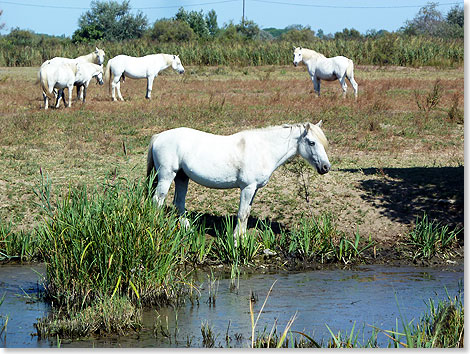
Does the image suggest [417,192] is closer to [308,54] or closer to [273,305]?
[273,305]

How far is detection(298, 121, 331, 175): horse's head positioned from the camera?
8625 mm

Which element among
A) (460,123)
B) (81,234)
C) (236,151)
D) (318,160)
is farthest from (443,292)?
(460,123)

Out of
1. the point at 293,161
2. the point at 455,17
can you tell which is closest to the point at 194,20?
the point at 455,17

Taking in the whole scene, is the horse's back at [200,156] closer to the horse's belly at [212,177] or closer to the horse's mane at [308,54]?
the horse's belly at [212,177]

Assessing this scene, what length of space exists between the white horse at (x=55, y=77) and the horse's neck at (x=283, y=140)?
10.0 m

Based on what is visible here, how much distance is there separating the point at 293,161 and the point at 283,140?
1.81 meters

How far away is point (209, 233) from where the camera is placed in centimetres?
963

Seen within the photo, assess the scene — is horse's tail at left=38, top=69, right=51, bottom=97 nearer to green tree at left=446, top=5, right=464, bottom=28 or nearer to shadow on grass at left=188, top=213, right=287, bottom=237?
shadow on grass at left=188, top=213, right=287, bottom=237

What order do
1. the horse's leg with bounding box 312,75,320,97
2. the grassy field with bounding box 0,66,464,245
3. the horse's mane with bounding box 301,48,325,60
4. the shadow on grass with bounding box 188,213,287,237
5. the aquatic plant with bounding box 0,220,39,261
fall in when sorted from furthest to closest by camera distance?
the horse's mane with bounding box 301,48,325,60 < the horse's leg with bounding box 312,75,320,97 < the grassy field with bounding box 0,66,464,245 < the shadow on grass with bounding box 188,213,287,237 < the aquatic plant with bounding box 0,220,39,261

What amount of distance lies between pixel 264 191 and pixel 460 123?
22.1ft

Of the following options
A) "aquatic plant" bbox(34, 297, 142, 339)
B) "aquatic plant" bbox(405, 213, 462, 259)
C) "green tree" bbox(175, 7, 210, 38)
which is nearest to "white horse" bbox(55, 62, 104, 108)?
"aquatic plant" bbox(405, 213, 462, 259)

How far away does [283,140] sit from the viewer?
28.7 ft

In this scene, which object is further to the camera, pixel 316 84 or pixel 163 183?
pixel 316 84

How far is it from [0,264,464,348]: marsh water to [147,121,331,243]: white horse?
3.96 feet
